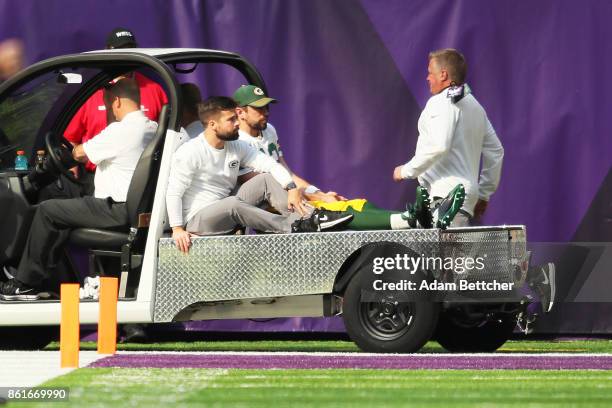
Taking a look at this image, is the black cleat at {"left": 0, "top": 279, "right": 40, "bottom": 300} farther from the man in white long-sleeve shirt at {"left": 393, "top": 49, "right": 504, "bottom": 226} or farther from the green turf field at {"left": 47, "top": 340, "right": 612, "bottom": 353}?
the man in white long-sleeve shirt at {"left": 393, "top": 49, "right": 504, "bottom": 226}

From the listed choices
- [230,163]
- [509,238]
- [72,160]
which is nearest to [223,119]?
[230,163]

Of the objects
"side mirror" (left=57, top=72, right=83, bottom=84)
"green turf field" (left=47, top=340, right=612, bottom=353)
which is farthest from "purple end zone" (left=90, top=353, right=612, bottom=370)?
"side mirror" (left=57, top=72, right=83, bottom=84)

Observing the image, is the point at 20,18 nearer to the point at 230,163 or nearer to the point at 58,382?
the point at 230,163

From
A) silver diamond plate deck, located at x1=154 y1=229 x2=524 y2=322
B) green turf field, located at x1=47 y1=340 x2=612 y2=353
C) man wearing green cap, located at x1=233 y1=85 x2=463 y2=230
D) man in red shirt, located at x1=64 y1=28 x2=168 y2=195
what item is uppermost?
man in red shirt, located at x1=64 y1=28 x2=168 y2=195

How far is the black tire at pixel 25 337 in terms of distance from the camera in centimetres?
1008

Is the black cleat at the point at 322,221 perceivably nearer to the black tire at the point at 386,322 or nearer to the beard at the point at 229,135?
the black tire at the point at 386,322

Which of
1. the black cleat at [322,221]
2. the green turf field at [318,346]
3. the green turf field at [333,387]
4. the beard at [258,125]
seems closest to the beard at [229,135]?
the beard at [258,125]

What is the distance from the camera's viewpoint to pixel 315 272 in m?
8.75

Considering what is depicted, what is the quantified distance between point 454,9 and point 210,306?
127 inches

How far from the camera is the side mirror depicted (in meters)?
9.69

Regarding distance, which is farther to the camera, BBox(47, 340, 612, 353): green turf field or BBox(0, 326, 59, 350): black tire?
BBox(0, 326, 59, 350): black tire

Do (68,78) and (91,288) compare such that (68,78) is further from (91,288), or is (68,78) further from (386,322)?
(386,322)

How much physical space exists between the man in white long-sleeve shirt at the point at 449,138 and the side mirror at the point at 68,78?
2022mm

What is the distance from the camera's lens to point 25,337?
10.2 m
